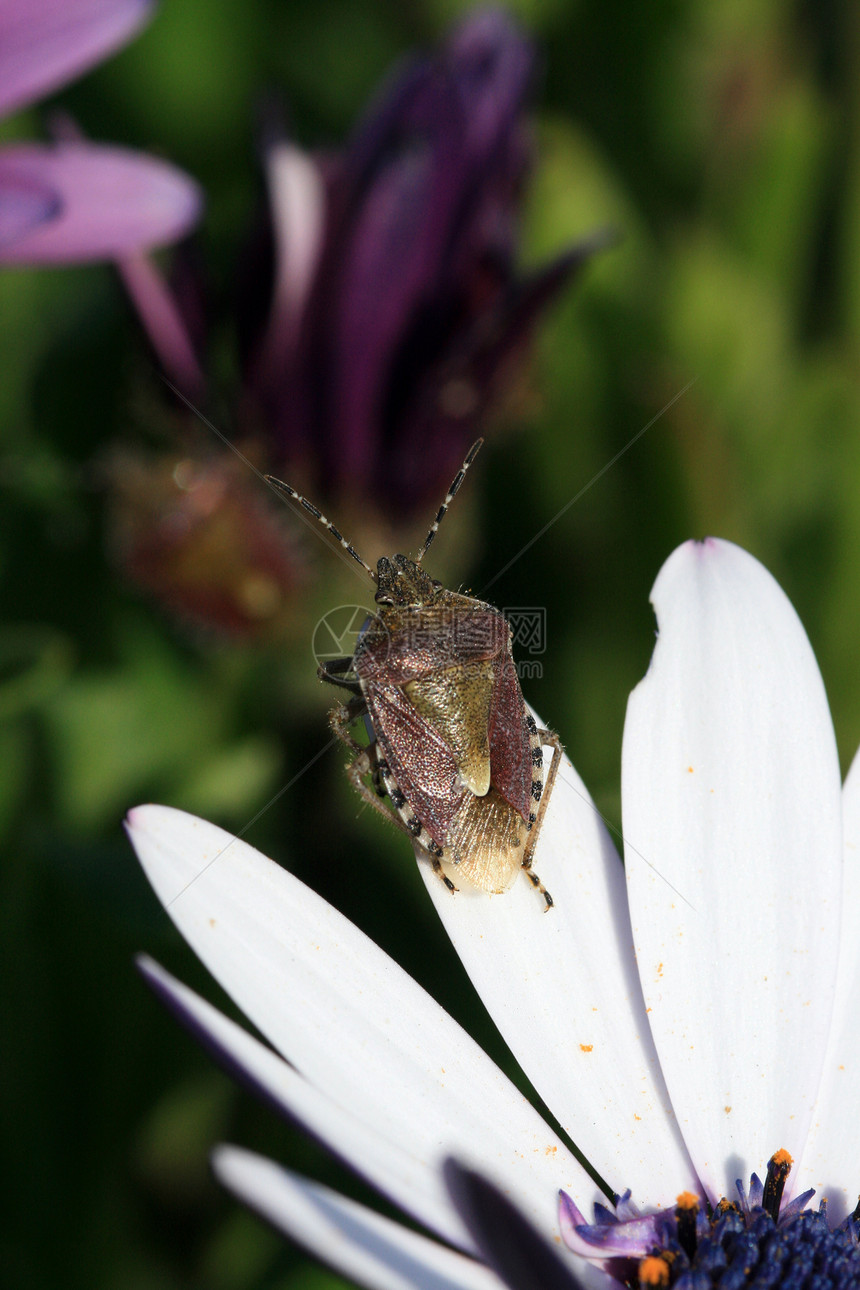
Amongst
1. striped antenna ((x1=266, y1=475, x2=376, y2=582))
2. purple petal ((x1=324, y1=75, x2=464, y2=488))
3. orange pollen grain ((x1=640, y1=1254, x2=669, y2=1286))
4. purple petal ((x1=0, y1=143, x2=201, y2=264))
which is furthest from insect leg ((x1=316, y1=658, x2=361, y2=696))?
orange pollen grain ((x1=640, y1=1254, x2=669, y2=1286))

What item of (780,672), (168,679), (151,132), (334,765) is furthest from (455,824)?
(151,132)

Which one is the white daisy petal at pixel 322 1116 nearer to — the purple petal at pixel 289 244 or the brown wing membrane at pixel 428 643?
the brown wing membrane at pixel 428 643

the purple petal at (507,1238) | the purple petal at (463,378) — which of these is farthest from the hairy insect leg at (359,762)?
the purple petal at (507,1238)

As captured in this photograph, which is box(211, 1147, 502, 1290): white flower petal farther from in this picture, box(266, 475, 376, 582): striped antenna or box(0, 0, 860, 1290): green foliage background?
box(266, 475, 376, 582): striped antenna

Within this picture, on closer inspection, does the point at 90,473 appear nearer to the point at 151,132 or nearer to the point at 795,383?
the point at 151,132

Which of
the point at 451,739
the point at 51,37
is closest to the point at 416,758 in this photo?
the point at 451,739

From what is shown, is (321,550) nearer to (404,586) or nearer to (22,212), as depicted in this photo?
(404,586)
